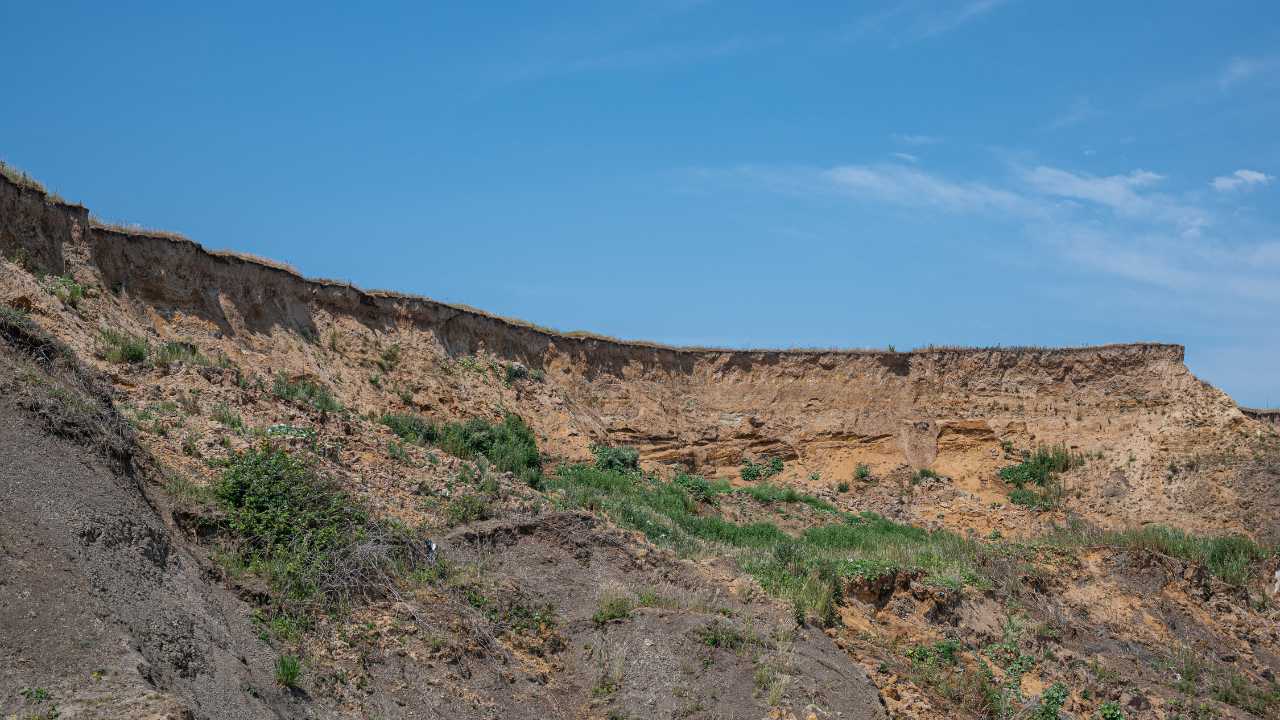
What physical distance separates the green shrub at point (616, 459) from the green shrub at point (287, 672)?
1546cm

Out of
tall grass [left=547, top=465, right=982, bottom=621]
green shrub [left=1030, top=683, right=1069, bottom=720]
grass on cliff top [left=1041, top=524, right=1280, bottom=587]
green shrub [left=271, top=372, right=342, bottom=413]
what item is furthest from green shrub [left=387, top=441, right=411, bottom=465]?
grass on cliff top [left=1041, top=524, right=1280, bottom=587]

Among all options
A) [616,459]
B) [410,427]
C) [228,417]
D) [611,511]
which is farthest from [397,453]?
[616,459]

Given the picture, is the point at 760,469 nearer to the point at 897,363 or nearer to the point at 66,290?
the point at 897,363

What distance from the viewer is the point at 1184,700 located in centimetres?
1794

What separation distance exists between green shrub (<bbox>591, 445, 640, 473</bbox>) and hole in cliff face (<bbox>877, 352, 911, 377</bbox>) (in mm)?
9721

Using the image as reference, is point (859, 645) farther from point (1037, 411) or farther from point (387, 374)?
point (1037, 411)

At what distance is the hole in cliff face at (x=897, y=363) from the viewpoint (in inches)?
1340

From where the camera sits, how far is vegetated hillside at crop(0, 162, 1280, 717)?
39.1ft

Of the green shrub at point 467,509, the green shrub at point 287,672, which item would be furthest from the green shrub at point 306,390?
the green shrub at point 287,672

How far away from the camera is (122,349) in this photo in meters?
16.4

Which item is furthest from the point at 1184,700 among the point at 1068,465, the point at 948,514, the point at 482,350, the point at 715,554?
the point at 482,350

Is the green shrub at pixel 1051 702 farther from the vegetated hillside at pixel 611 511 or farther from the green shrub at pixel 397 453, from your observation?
the green shrub at pixel 397 453

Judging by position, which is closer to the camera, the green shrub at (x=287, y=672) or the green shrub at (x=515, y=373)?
the green shrub at (x=287, y=672)

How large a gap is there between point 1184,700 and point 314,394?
15408mm
